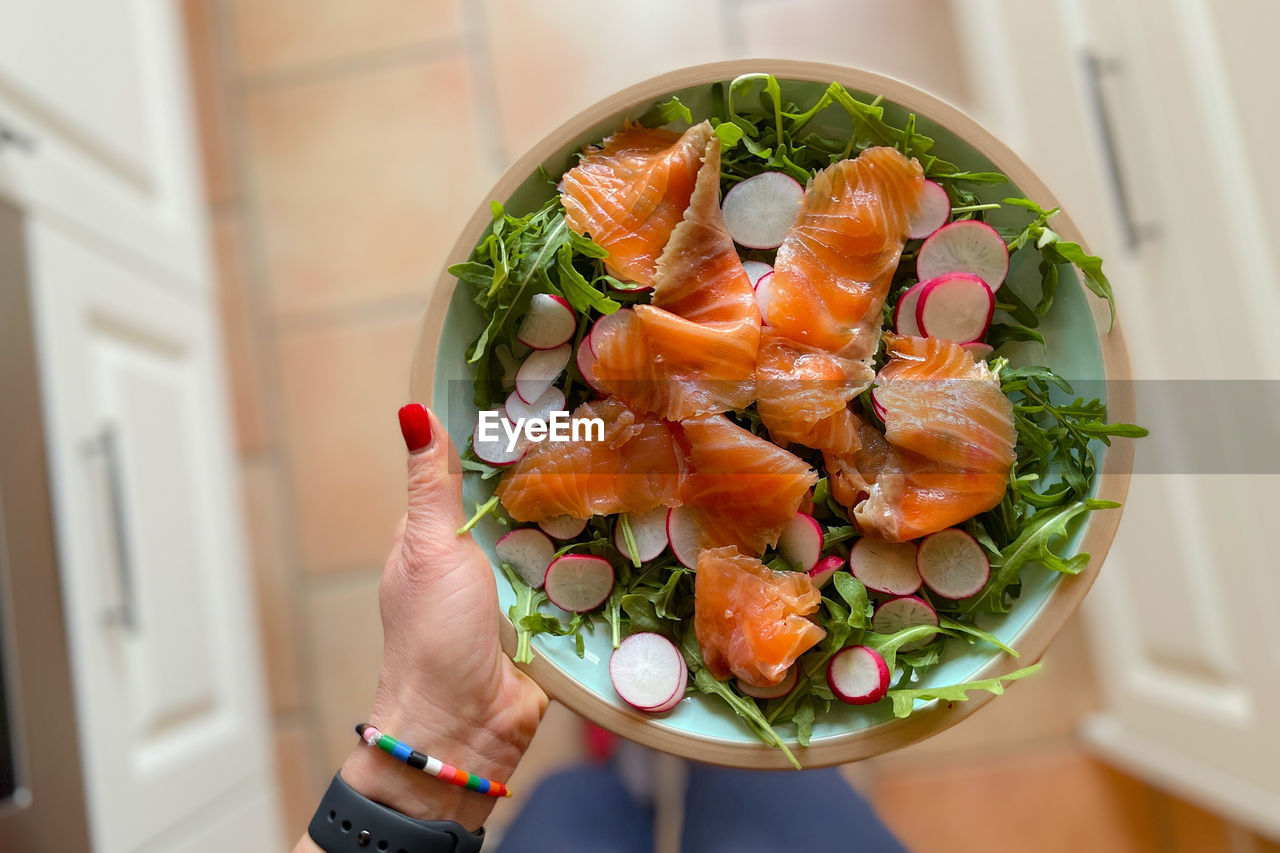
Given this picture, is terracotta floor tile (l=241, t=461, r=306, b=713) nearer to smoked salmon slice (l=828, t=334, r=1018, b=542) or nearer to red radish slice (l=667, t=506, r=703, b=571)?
red radish slice (l=667, t=506, r=703, b=571)

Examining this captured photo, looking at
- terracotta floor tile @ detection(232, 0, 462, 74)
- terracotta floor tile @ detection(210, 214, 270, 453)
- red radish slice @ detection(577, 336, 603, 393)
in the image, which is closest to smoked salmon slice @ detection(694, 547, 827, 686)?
red radish slice @ detection(577, 336, 603, 393)

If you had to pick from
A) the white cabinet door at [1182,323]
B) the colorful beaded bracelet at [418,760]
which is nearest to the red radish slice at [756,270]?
the colorful beaded bracelet at [418,760]

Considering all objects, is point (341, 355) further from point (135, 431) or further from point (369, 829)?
point (369, 829)

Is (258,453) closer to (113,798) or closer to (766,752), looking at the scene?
(113,798)

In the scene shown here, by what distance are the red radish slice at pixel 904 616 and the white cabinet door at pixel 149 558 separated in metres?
1.21

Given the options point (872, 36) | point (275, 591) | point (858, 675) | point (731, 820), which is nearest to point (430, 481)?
point (858, 675)

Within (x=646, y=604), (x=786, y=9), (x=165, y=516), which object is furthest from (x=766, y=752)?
(x=786, y=9)

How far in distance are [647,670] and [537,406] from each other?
12.1 inches

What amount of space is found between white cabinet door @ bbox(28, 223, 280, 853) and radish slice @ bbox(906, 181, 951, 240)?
129cm

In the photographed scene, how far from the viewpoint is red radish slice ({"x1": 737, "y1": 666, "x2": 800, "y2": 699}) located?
90cm

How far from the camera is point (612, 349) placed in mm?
894

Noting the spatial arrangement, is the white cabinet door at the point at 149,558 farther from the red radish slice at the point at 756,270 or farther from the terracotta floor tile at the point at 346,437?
the red radish slice at the point at 756,270

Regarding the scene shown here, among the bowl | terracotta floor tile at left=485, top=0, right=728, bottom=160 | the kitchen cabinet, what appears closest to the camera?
the bowl

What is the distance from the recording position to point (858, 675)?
34.6 inches
